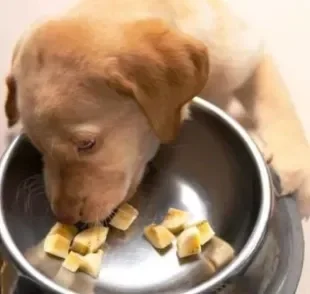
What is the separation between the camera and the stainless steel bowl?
4.14 feet

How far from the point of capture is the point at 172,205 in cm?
142

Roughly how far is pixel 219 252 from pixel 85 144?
0.33m

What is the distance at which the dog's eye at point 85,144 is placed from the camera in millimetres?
1141

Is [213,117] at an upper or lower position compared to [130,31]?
lower

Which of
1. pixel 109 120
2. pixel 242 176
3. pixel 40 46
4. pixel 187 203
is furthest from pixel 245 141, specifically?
pixel 40 46

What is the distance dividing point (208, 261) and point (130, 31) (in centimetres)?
43

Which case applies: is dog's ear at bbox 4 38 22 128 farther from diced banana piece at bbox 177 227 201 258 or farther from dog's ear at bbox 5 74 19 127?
diced banana piece at bbox 177 227 201 258

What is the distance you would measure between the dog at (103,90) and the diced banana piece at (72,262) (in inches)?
2.9

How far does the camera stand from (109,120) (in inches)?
45.1

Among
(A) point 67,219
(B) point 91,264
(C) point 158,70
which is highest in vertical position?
Answer: (C) point 158,70

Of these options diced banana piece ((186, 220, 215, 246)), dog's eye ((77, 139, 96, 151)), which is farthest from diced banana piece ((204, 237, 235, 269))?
dog's eye ((77, 139, 96, 151))

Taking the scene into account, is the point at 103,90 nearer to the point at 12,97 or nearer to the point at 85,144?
the point at 85,144

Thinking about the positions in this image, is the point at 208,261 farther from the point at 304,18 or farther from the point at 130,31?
the point at 304,18

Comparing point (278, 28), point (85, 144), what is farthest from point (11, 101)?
point (278, 28)
